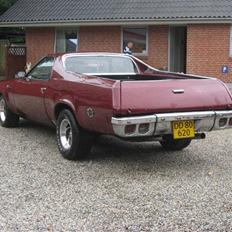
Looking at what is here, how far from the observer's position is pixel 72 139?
7281 mm

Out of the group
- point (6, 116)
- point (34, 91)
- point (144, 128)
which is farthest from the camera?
point (6, 116)

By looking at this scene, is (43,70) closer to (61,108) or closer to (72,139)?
(61,108)

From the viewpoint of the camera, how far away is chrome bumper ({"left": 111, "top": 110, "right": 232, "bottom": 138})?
636 cm

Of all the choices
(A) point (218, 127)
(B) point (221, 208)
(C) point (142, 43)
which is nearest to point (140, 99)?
(A) point (218, 127)

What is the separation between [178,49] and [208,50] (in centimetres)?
210

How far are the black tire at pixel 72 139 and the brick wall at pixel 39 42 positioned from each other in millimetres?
15248

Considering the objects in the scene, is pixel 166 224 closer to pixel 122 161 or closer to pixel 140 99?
pixel 140 99

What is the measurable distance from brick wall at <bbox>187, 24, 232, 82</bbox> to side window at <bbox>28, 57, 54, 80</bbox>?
1101cm

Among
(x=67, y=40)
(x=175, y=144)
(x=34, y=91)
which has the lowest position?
(x=67, y=40)

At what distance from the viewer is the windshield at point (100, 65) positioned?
27.5 ft

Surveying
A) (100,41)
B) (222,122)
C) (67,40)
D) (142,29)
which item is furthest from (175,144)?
(67,40)

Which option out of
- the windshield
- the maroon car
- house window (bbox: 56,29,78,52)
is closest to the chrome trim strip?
the maroon car

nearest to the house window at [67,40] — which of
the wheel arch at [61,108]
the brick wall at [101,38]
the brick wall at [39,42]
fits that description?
the brick wall at [39,42]

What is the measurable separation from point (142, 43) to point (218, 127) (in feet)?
45.6
